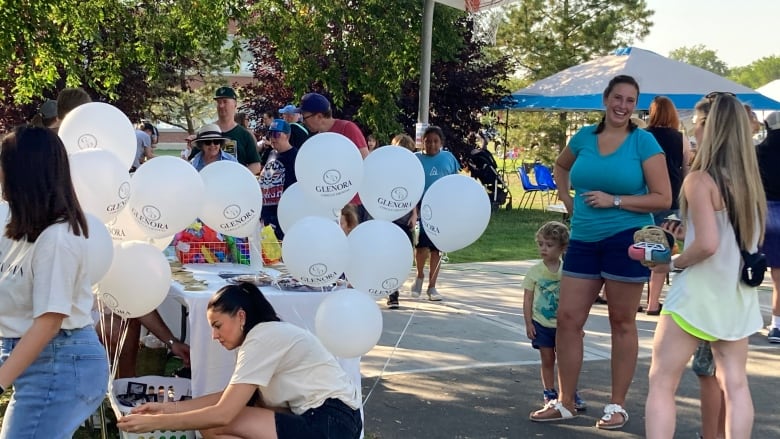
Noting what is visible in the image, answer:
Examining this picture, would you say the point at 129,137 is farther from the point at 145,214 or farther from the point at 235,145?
the point at 235,145

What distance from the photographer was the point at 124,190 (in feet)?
12.2

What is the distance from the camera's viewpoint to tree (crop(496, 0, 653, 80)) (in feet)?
93.8

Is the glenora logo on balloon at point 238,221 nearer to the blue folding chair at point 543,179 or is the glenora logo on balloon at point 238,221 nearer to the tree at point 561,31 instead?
the blue folding chair at point 543,179

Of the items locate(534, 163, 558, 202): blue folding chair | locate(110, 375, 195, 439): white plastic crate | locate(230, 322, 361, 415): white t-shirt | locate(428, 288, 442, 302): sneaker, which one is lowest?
locate(428, 288, 442, 302): sneaker

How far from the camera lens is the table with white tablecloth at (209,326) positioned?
4.09 m

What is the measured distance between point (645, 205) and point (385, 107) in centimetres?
871

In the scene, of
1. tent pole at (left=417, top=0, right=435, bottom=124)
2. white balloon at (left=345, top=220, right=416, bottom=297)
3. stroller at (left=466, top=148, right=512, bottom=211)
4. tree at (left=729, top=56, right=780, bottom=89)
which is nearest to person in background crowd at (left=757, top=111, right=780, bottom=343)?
white balloon at (left=345, top=220, right=416, bottom=297)

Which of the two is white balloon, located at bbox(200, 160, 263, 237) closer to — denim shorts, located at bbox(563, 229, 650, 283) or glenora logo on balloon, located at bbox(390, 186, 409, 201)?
glenora logo on balloon, located at bbox(390, 186, 409, 201)

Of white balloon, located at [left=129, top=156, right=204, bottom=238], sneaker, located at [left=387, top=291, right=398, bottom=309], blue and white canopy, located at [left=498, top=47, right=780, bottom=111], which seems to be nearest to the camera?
white balloon, located at [left=129, top=156, right=204, bottom=238]

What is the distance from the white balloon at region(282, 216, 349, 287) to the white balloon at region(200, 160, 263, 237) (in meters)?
0.50

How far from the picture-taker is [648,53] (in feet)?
50.3

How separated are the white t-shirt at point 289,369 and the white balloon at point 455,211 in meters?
0.95

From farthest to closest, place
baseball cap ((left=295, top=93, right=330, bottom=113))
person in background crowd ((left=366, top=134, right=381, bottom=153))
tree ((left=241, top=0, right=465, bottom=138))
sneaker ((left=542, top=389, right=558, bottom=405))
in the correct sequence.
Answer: person in background crowd ((left=366, top=134, right=381, bottom=153)) → tree ((left=241, top=0, right=465, bottom=138)) → baseball cap ((left=295, top=93, right=330, bottom=113)) → sneaker ((left=542, top=389, right=558, bottom=405))

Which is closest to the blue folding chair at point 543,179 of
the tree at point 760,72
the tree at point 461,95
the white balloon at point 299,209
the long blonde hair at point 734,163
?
the tree at point 461,95
